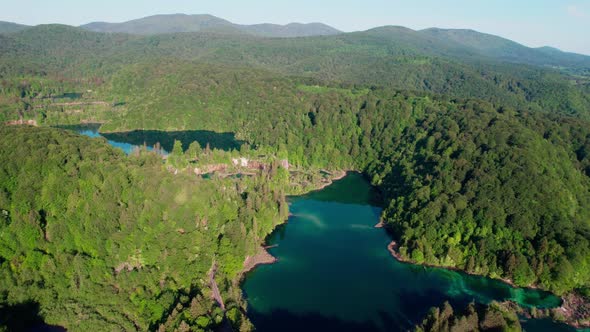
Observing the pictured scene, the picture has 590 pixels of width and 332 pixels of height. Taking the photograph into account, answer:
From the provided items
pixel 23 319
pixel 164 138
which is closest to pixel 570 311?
pixel 23 319

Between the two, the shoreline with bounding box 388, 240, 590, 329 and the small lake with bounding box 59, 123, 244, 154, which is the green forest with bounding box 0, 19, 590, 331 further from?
the small lake with bounding box 59, 123, 244, 154

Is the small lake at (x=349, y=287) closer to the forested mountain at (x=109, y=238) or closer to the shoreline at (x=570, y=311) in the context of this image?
the shoreline at (x=570, y=311)

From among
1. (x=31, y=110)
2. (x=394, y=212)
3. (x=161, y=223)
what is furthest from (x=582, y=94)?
(x=31, y=110)

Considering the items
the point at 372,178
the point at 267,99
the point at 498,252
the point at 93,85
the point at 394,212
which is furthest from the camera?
the point at 93,85

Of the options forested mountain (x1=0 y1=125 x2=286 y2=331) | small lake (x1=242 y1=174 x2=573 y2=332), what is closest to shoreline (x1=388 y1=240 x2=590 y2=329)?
small lake (x1=242 y1=174 x2=573 y2=332)

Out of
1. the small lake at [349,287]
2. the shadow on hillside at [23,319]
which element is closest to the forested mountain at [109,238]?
the shadow on hillside at [23,319]

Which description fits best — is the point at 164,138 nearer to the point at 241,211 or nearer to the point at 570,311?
the point at 241,211

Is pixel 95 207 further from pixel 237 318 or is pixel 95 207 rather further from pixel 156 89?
pixel 156 89
